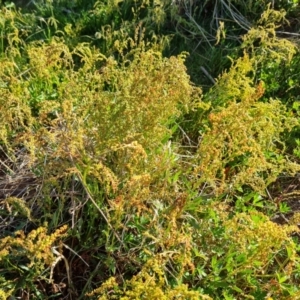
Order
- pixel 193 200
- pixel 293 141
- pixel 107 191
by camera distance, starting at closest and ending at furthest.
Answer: pixel 107 191 < pixel 193 200 < pixel 293 141

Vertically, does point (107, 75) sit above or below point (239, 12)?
above

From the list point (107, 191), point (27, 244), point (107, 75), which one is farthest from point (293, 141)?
point (27, 244)

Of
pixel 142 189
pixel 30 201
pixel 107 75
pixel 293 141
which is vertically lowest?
pixel 293 141

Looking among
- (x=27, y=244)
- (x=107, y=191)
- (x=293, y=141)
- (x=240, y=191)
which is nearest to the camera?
(x=27, y=244)

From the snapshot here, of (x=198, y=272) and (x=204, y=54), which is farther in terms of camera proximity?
(x=204, y=54)

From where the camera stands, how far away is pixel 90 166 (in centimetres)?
210

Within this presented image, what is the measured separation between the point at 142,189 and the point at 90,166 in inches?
8.6

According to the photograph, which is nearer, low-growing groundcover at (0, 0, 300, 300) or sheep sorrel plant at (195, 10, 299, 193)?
low-growing groundcover at (0, 0, 300, 300)

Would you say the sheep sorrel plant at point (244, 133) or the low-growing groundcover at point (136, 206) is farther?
the sheep sorrel plant at point (244, 133)

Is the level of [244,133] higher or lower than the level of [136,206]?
higher

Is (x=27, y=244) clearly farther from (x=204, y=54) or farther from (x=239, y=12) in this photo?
(x=239, y=12)

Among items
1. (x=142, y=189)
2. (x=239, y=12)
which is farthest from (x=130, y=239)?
(x=239, y=12)

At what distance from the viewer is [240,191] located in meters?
2.66

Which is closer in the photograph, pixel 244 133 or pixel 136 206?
pixel 136 206
